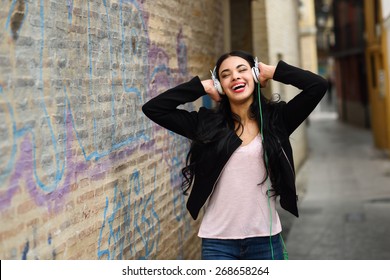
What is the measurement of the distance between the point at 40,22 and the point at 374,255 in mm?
5336

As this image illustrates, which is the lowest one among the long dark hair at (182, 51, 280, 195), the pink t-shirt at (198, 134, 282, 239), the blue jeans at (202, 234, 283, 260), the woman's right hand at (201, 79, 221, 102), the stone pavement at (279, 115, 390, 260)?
the stone pavement at (279, 115, 390, 260)

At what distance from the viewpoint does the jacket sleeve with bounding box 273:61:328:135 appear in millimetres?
3701

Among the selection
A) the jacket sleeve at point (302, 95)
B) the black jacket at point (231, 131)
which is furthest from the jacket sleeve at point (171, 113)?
the jacket sleeve at point (302, 95)

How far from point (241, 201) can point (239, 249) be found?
0.27 metres

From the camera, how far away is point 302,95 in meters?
3.71

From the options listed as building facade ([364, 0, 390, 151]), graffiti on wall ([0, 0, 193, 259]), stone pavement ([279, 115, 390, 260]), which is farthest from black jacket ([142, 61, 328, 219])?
building facade ([364, 0, 390, 151])

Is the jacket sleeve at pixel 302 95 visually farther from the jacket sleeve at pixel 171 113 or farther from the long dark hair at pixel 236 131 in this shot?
the jacket sleeve at pixel 171 113

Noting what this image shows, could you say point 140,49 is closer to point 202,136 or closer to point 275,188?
point 202,136

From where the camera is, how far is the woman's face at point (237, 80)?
12.2 feet

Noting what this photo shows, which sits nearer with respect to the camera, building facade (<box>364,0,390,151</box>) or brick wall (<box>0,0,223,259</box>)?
brick wall (<box>0,0,223,259</box>)

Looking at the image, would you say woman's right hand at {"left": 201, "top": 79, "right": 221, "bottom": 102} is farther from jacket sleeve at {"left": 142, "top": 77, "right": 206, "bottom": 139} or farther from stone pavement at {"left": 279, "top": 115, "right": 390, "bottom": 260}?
stone pavement at {"left": 279, "top": 115, "right": 390, "bottom": 260}

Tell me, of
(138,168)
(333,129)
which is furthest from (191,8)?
(333,129)

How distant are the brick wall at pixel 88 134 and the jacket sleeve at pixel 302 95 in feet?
3.88

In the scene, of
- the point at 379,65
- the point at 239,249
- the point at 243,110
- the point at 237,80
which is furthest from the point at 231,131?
the point at 379,65
